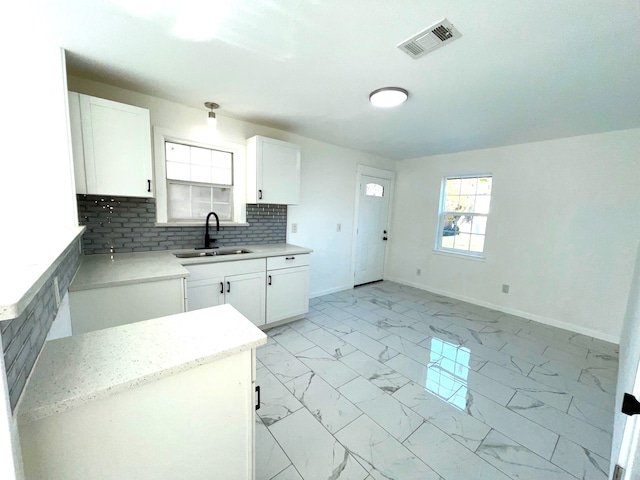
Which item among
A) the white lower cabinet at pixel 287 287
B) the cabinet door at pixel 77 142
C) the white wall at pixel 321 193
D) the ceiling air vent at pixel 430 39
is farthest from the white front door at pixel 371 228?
the cabinet door at pixel 77 142

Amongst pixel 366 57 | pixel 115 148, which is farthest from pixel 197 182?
pixel 366 57

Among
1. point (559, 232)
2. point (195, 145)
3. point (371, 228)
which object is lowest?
point (371, 228)

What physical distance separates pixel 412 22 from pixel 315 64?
2.25 feet

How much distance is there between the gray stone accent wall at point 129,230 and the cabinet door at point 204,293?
2.08 feet

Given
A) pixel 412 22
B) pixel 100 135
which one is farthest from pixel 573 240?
pixel 100 135

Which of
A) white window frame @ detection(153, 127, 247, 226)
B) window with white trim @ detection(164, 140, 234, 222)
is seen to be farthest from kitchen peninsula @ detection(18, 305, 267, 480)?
window with white trim @ detection(164, 140, 234, 222)

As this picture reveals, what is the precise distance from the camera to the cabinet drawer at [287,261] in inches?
113

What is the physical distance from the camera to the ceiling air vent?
142cm

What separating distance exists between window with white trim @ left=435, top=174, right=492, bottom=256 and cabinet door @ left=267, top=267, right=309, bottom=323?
2.64 m

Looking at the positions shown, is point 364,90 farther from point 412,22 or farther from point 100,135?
point 100,135

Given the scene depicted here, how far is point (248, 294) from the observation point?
8.95 feet

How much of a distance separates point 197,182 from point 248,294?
4.50 feet

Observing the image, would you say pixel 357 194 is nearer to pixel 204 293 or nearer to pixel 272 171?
pixel 272 171

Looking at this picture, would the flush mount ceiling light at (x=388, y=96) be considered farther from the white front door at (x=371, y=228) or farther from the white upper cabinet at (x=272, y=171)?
the white front door at (x=371, y=228)
